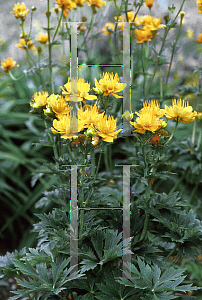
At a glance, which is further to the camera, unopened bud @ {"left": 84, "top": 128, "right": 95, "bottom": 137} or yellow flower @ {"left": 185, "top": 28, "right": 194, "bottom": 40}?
yellow flower @ {"left": 185, "top": 28, "right": 194, "bottom": 40}

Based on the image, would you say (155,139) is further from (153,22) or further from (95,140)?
(153,22)

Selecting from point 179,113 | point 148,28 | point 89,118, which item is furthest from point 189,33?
point 89,118

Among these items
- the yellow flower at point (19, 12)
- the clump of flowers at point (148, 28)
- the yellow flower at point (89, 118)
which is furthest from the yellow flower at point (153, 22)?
the yellow flower at point (89, 118)

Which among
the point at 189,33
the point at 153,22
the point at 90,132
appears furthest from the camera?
the point at 189,33

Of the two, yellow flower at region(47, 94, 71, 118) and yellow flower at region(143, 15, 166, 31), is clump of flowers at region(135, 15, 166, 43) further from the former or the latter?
yellow flower at region(47, 94, 71, 118)

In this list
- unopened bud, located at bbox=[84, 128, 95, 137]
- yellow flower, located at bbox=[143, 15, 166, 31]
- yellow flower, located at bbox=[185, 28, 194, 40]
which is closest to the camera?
unopened bud, located at bbox=[84, 128, 95, 137]

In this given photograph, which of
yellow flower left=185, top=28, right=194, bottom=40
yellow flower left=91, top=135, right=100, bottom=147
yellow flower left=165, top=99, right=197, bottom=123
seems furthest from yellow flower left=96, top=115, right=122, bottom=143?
yellow flower left=185, top=28, right=194, bottom=40

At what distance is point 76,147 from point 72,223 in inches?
6.6

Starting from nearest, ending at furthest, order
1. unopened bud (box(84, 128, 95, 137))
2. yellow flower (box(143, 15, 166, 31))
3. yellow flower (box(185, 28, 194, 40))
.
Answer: unopened bud (box(84, 128, 95, 137))
yellow flower (box(143, 15, 166, 31))
yellow flower (box(185, 28, 194, 40))

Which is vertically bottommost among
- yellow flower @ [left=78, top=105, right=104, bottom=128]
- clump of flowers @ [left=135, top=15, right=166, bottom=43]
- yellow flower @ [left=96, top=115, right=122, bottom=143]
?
yellow flower @ [left=96, top=115, right=122, bottom=143]

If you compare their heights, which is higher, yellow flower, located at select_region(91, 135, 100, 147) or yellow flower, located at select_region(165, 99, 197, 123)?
yellow flower, located at select_region(165, 99, 197, 123)

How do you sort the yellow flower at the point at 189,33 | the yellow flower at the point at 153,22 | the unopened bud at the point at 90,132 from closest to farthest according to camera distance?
1. the unopened bud at the point at 90,132
2. the yellow flower at the point at 153,22
3. the yellow flower at the point at 189,33

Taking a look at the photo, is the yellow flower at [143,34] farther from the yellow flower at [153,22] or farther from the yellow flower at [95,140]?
the yellow flower at [95,140]

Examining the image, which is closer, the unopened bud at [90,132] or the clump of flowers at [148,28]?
the unopened bud at [90,132]
